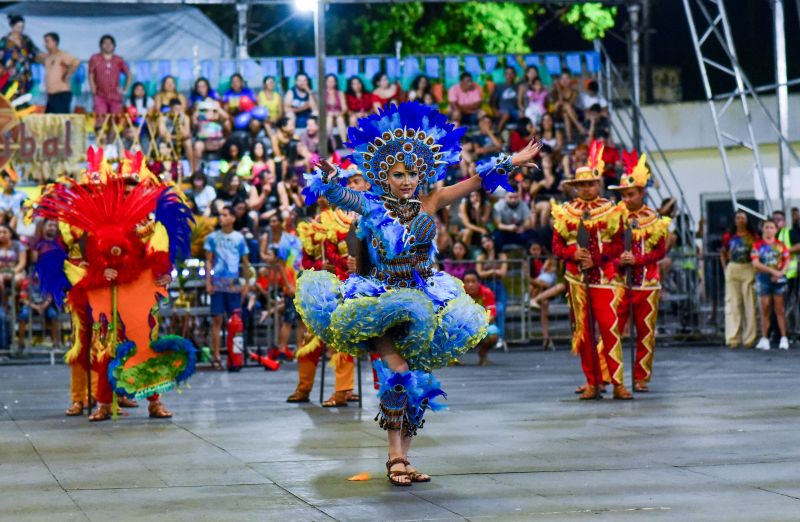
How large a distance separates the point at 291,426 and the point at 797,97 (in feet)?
68.6

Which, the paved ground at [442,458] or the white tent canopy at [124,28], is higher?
the white tent canopy at [124,28]

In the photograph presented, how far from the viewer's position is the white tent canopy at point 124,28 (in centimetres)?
3006

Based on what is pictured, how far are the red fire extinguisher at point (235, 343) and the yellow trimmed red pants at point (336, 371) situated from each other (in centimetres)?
491

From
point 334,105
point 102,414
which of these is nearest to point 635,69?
point 334,105

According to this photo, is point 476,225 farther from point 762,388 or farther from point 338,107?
point 762,388

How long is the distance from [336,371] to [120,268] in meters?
2.33

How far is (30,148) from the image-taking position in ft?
83.1

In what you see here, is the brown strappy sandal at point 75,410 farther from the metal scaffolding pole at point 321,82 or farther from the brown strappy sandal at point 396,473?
the metal scaffolding pole at point 321,82

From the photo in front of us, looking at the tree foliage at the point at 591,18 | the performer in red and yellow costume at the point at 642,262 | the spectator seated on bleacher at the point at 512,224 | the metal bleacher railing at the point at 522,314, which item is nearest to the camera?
the performer in red and yellow costume at the point at 642,262

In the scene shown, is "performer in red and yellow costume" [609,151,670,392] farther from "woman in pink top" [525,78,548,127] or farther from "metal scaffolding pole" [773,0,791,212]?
"woman in pink top" [525,78,548,127]

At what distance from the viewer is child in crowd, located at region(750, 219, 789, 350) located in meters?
20.5

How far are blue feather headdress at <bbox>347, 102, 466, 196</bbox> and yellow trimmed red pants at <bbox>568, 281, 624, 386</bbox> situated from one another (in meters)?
4.81

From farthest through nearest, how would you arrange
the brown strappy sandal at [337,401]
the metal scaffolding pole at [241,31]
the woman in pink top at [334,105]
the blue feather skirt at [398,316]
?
the metal scaffolding pole at [241,31]
the woman in pink top at [334,105]
the brown strappy sandal at [337,401]
the blue feather skirt at [398,316]

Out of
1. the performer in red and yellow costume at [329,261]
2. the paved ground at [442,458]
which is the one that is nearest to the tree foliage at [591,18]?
the paved ground at [442,458]
